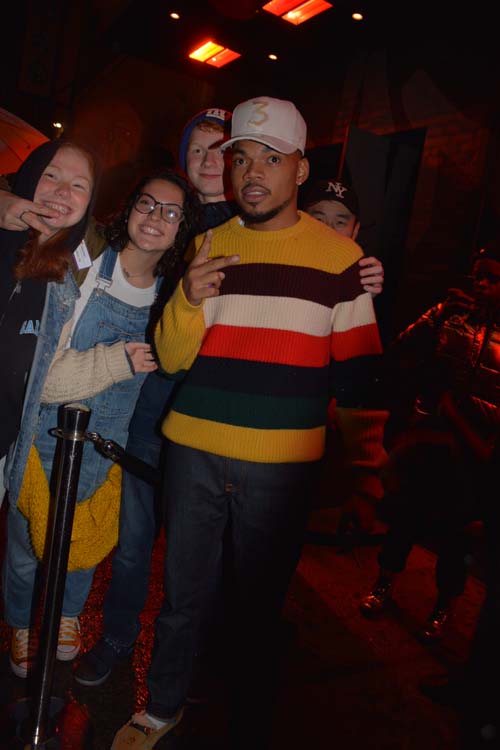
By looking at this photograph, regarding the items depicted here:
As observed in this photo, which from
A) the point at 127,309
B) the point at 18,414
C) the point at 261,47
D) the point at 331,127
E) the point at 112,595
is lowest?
the point at 112,595

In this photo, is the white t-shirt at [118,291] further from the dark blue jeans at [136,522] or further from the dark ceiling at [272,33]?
the dark ceiling at [272,33]

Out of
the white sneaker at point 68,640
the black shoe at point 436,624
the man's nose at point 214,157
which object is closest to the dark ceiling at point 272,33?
the man's nose at point 214,157

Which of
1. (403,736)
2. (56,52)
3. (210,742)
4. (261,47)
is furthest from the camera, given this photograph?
(56,52)

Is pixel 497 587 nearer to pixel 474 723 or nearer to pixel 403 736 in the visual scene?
pixel 474 723

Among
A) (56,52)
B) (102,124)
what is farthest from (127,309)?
(56,52)

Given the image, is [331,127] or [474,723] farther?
[331,127]

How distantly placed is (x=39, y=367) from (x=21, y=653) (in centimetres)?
134

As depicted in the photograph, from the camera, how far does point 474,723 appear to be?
1.97 meters

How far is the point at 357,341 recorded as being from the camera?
2.04m

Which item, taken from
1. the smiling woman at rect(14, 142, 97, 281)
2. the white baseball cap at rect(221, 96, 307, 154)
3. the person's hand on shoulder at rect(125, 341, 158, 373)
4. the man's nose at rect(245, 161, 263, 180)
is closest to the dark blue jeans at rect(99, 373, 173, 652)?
the person's hand on shoulder at rect(125, 341, 158, 373)

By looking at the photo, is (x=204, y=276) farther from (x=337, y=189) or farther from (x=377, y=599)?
(x=377, y=599)

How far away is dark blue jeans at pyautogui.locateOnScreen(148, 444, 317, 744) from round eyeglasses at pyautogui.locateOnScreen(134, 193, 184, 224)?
1016 millimetres

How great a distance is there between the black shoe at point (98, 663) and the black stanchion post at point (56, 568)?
56 centimetres

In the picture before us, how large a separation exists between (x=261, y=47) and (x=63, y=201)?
525 centimetres
